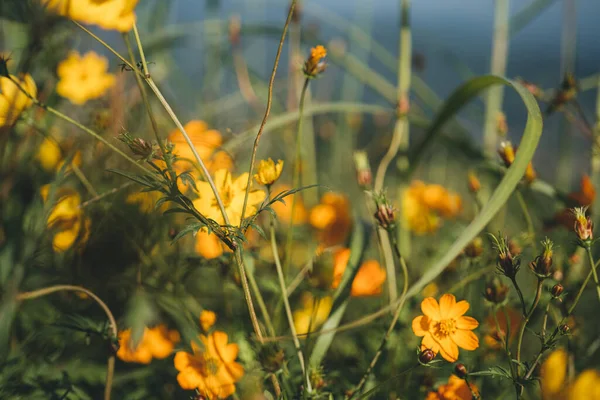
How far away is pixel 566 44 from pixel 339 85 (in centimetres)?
106

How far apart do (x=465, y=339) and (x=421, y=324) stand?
0.04 m

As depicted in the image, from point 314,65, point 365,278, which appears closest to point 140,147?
point 314,65

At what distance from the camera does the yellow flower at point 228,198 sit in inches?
21.7

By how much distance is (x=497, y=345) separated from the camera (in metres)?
0.68

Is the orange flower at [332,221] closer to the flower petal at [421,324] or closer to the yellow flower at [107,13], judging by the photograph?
the flower petal at [421,324]

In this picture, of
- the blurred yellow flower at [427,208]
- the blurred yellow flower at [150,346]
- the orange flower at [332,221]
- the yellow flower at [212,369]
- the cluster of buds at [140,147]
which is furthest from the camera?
the blurred yellow flower at [427,208]

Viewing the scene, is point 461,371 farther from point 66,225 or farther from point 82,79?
point 82,79

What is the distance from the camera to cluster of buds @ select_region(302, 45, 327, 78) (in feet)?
1.84

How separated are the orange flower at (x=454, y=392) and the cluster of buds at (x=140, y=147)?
379 millimetres

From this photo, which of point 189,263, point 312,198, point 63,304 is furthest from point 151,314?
point 312,198

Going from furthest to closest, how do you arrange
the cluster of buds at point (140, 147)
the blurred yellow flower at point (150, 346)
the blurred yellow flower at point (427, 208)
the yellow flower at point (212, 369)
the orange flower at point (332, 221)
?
the blurred yellow flower at point (427, 208) → the orange flower at point (332, 221) → the blurred yellow flower at point (150, 346) → the yellow flower at point (212, 369) → the cluster of buds at point (140, 147)

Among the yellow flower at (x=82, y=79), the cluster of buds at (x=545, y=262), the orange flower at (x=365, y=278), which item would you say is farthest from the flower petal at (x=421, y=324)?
the yellow flower at (x=82, y=79)

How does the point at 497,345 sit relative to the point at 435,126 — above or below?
below

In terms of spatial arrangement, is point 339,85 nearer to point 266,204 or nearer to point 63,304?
point 63,304
